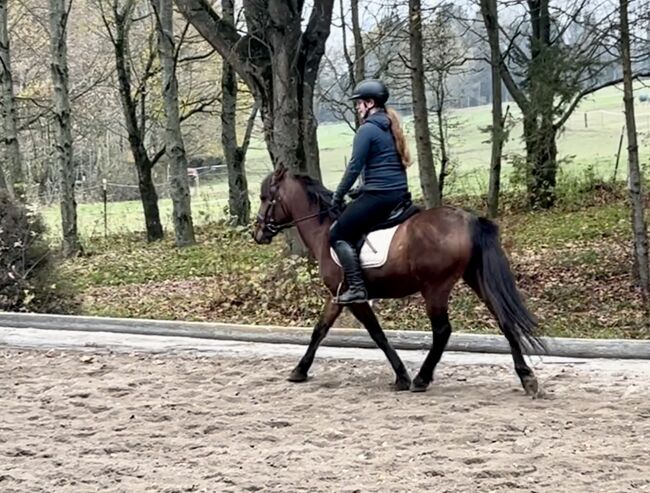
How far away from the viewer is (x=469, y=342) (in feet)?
25.0

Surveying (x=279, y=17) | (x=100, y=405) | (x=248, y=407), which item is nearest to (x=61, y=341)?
(x=100, y=405)

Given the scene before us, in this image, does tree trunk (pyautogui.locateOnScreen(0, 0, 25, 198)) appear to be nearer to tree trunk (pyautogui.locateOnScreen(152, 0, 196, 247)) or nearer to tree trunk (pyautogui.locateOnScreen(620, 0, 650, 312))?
tree trunk (pyautogui.locateOnScreen(152, 0, 196, 247))

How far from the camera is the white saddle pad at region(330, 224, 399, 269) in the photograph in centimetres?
623

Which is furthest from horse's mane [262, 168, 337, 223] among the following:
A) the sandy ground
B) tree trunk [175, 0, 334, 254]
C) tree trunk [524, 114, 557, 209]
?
tree trunk [524, 114, 557, 209]

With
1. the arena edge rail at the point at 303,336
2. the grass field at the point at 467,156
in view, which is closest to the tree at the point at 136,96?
the grass field at the point at 467,156

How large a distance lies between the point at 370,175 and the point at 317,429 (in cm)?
179

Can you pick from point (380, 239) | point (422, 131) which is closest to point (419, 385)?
point (380, 239)

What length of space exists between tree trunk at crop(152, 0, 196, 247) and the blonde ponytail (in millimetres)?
14295

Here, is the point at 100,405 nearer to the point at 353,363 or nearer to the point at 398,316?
the point at 353,363

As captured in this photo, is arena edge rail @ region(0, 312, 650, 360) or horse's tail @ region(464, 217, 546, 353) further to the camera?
arena edge rail @ region(0, 312, 650, 360)

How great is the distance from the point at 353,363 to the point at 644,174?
17.0 meters

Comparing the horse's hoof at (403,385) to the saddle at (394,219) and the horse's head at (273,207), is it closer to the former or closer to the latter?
the saddle at (394,219)

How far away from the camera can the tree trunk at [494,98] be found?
18.4 m

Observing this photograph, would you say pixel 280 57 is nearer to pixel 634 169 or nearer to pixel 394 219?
pixel 634 169
